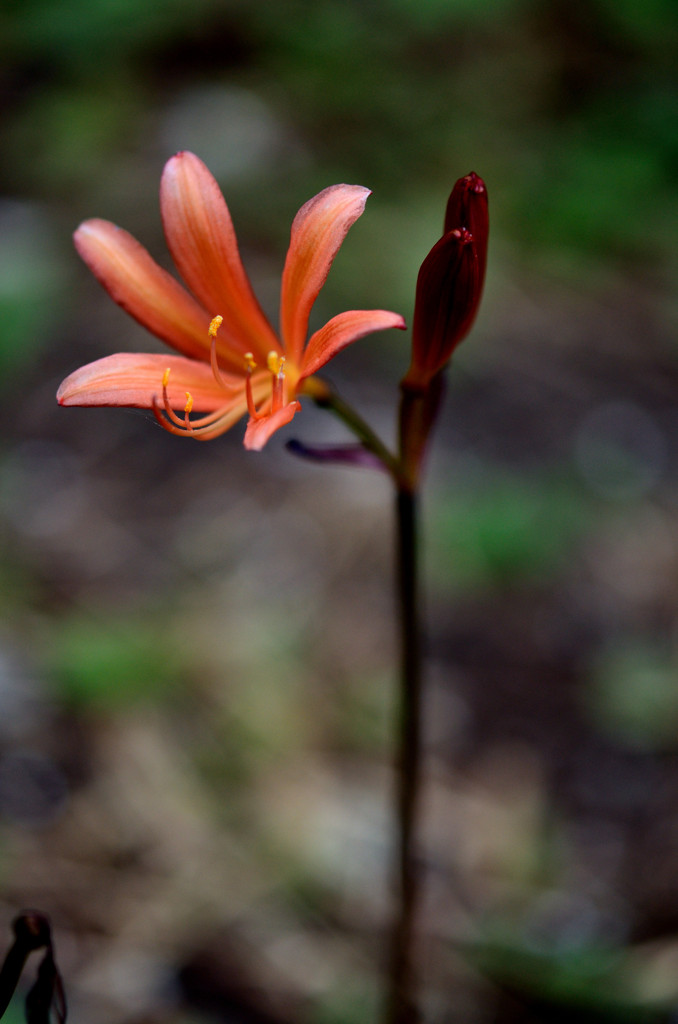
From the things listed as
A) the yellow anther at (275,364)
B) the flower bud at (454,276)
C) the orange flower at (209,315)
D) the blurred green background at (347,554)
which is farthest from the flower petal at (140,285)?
the blurred green background at (347,554)

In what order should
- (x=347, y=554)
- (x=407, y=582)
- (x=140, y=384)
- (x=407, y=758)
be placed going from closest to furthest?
(x=140, y=384), (x=407, y=582), (x=407, y=758), (x=347, y=554)

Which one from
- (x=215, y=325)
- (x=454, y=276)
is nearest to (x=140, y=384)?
(x=215, y=325)

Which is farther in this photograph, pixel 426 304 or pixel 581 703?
pixel 581 703

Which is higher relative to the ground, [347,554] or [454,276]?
[454,276]

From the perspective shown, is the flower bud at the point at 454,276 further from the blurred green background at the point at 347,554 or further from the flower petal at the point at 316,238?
the blurred green background at the point at 347,554

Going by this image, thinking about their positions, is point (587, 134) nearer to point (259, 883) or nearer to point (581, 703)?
point (581, 703)

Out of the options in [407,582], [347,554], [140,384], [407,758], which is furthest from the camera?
[347,554]

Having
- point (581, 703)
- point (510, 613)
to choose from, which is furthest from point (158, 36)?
point (581, 703)

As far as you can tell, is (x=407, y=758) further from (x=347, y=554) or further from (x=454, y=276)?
(x=347, y=554)
